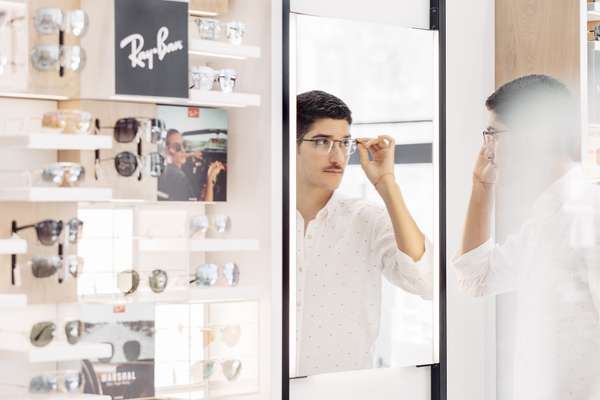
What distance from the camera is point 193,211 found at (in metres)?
3.54

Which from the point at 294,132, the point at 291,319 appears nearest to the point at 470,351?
the point at 291,319

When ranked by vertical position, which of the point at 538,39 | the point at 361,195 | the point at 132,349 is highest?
the point at 538,39

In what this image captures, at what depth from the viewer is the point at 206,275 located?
332 centimetres

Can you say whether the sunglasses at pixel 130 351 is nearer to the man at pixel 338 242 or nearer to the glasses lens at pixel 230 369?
the glasses lens at pixel 230 369

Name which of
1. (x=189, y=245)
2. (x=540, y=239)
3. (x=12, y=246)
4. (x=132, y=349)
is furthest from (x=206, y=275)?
(x=540, y=239)

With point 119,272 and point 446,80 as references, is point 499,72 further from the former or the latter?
point 119,272

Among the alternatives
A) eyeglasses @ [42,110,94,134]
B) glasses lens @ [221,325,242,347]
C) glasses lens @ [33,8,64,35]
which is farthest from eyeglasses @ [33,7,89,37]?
glasses lens @ [221,325,242,347]

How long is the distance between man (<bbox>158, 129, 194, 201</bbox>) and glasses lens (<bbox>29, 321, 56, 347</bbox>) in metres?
0.57

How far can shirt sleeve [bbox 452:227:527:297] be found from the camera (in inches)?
162

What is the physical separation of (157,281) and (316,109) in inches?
35.1

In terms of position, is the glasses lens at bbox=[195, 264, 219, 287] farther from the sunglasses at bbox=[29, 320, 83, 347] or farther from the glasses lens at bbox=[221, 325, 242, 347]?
the sunglasses at bbox=[29, 320, 83, 347]

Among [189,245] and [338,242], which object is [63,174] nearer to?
[189,245]

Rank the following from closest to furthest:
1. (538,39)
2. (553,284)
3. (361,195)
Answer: (361,195) → (553,284) → (538,39)

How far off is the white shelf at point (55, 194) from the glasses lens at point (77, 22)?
1.50ft
